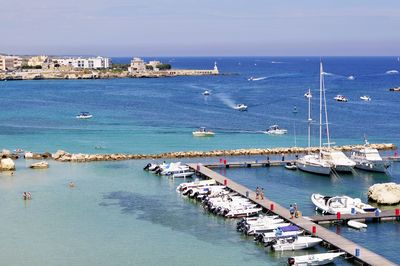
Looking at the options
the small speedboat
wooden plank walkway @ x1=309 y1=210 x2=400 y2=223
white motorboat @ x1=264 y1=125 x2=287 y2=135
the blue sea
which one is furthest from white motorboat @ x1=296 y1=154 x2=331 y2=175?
white motorboat @ x1=264 y1=125 x2=287 y2=135

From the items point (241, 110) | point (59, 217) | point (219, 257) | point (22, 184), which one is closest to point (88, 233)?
point (59, 217)

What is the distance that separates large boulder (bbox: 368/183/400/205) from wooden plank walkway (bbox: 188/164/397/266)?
6.05m

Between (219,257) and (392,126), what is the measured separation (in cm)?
5115

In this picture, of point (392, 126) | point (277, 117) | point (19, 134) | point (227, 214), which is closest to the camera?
point (227, 214)

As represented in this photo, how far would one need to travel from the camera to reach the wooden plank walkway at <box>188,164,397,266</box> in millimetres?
29094

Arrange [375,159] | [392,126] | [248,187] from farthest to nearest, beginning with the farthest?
[392,126] → [375,159] → [248,187]

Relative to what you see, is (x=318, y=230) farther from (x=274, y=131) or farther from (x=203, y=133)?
(x=274, y=131)

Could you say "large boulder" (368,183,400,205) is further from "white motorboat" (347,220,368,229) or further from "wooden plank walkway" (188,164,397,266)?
"wooden plank walkway" (188,164,397,266)

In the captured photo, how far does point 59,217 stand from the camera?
37.0m

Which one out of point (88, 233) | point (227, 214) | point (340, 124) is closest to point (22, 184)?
point (88, 233)

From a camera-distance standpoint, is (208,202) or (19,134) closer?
(208,202)

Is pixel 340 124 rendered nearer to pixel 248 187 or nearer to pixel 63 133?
pixel 63 133

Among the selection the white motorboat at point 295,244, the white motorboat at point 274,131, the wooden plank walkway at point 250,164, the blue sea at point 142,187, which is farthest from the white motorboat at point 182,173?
the white motorboat at point 274,131

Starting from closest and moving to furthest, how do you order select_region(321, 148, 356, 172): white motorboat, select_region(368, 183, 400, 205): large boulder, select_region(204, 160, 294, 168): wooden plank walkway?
select_region(368, 183, 400, 205): large boulder
select_region(321, 148, 356, 172): white motorboat
select_region(204, 160, 294, 168): wooden plank walkway
